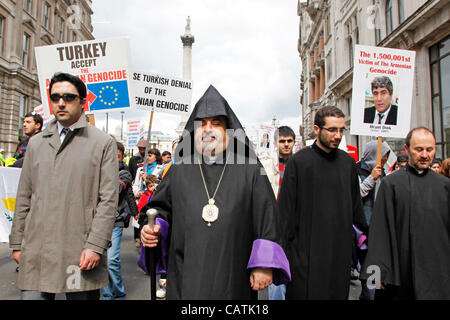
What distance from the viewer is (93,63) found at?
477cm

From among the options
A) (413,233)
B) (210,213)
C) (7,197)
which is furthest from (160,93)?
(413,233)

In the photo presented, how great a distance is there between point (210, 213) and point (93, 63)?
139 inches

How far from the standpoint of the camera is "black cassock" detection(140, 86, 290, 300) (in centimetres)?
214

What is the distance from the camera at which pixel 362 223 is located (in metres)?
3.04

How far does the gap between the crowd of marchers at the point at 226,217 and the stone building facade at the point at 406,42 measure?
10095mm

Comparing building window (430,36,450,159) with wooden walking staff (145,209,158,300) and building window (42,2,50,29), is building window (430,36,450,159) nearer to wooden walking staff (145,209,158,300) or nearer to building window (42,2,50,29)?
wooden walking staff (145,209,158,300)

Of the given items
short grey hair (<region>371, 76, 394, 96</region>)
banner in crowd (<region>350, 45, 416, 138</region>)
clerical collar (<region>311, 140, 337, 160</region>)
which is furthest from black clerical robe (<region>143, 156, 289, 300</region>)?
short grey hair (<region>371, 76, 394, 96</region>)

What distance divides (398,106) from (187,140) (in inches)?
129

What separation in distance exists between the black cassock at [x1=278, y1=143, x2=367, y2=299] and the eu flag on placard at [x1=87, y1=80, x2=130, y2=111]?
Answer: 9.58ft

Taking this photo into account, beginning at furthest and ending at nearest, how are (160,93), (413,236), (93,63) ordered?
(160,93) → (93,63) → (413,236)

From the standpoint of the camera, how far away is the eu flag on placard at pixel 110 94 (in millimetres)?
4859

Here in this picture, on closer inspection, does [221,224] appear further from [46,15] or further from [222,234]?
[46,15]

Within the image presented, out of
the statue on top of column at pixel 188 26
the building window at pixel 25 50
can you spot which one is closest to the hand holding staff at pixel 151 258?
the building window at pixel 25 50

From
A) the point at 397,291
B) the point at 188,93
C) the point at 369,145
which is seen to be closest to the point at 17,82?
the point at 188,93
